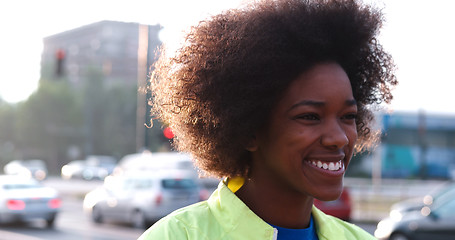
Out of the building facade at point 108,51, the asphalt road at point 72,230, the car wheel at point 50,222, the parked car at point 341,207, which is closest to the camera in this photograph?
the asphalt road at point 72,230

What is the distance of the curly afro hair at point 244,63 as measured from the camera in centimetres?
206

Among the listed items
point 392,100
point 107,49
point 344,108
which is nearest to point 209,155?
point 344,108

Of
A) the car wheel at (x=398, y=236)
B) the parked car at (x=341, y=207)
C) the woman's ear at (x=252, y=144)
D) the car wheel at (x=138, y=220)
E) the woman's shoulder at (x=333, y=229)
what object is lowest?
the car wheel at (x=138, y=220)

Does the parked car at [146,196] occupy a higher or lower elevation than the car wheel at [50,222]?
higher

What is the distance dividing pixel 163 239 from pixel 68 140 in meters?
60.6

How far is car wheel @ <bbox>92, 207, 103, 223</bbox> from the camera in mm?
15984

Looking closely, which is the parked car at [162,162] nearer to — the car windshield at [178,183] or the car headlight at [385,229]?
the car windshield at [178,183]

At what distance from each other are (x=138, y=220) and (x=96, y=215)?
209 centimetres

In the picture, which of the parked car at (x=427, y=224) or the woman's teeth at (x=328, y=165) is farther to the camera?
the parked car at (x=427, y=224)

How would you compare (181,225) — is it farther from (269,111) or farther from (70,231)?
(70,231)

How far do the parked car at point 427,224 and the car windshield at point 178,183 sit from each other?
5.86 m

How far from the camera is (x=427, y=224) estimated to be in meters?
9.58

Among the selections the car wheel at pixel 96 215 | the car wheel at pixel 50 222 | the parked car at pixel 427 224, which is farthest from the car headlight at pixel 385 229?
the car wheel at pixel 50 222

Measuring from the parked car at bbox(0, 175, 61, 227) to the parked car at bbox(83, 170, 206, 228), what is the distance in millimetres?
1356
